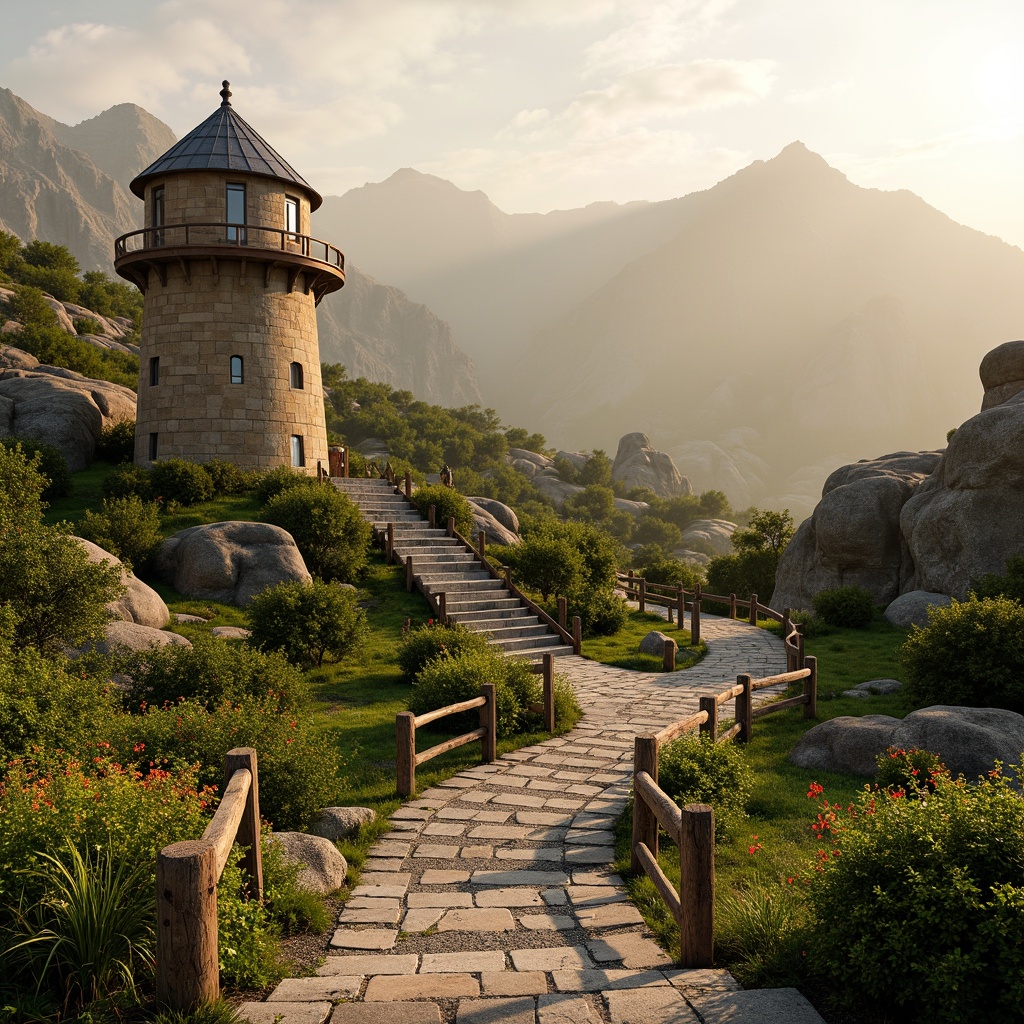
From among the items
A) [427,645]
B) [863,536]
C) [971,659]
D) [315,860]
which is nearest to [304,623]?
[427,645]

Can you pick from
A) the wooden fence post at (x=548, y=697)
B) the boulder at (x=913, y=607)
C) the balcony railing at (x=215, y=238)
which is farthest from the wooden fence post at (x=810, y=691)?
the balcony railing at (x=215, y=238)

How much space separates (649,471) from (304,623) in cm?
9235

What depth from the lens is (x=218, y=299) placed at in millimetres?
27594

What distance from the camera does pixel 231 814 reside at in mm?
4770

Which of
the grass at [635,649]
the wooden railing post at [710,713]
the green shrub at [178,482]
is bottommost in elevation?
the grass at [635,649]

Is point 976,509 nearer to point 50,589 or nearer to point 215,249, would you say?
point 50,589

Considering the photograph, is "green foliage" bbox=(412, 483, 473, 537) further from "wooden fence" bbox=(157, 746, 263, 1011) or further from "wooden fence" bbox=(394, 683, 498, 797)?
"wooden fence" bbox=(157, 746, 263, 1011)

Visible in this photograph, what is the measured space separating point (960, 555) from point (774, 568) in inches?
474

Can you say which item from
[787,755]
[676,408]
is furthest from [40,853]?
[676,408]

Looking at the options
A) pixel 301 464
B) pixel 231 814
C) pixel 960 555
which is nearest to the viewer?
pixel 231 814

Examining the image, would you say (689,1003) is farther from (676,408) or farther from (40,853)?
(676,408)

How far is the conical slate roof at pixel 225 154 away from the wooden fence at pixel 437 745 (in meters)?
22.4

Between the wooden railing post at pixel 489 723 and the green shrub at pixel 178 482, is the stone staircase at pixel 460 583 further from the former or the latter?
the wooden railing post at pixel 489 723

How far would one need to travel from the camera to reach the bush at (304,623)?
1566 centimetres
